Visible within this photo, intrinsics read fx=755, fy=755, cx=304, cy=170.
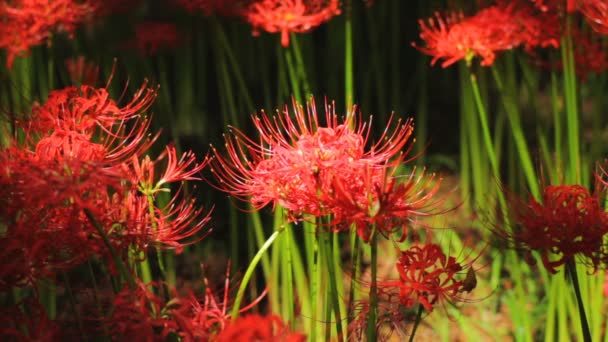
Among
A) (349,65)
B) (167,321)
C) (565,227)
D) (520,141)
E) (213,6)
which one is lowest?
(167,321)

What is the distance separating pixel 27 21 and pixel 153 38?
665mm

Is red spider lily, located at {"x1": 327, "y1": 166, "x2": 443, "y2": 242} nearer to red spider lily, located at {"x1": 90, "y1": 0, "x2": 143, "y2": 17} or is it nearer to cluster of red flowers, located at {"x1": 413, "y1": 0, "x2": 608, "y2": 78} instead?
cluster of red flowers, located at {"x1": 413, "y1": 0, "x2": 608, "y2": 78}

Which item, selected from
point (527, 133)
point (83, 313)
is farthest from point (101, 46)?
point (527, 133)

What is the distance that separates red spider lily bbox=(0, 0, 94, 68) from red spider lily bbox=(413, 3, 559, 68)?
676 millimetres

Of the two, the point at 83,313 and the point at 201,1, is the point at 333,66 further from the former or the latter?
the point at 83,313

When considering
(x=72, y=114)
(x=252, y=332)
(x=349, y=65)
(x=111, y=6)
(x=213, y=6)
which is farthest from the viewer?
(x=111, y=6)

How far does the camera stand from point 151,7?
116 inches

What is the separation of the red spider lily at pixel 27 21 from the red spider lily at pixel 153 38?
0.56 m

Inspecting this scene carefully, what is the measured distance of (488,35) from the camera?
4.46 feet

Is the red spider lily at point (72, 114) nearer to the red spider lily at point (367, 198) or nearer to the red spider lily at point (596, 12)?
the red spider lily at point (367, 198)

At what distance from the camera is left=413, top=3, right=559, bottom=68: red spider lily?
1.36m

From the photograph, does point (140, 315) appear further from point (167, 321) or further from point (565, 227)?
point (565, 227)

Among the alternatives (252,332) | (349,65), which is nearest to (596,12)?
(349,65)

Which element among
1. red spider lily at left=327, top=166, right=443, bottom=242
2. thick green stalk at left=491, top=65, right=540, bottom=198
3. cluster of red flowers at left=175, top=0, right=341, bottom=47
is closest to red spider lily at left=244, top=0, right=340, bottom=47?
cluster of red flowers at left=175, top=0, right=341, bottom=47
